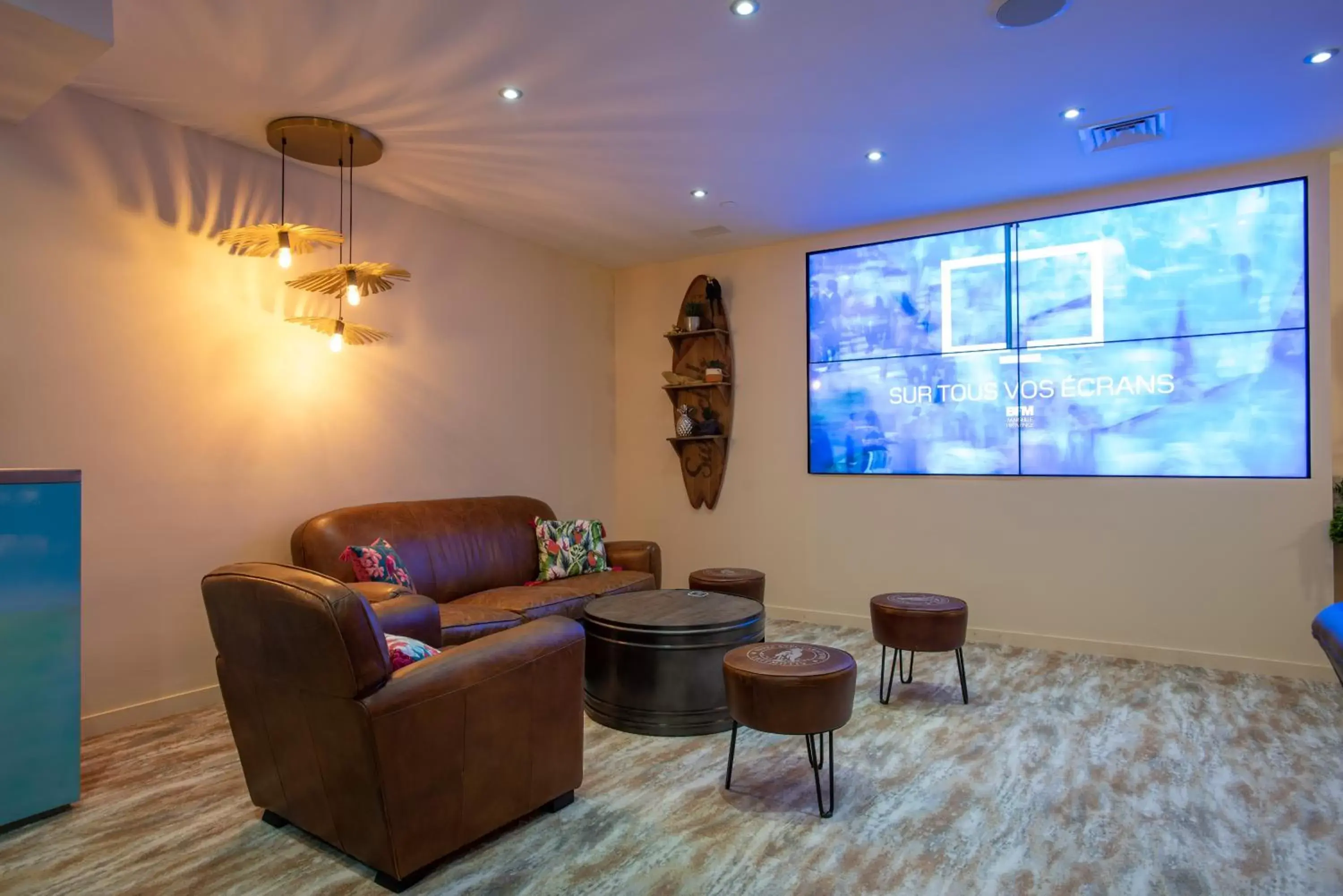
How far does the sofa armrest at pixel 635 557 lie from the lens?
5211 millimetres

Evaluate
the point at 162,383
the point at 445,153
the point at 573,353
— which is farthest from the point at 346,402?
the point at 573,353

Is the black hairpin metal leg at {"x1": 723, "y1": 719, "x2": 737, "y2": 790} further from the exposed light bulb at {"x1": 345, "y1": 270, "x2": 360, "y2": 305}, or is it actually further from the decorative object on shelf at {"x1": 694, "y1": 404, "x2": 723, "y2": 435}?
the decorative object on shelf at {"x1": 694, "y1": 404, "x2": 723, "y2": 435}

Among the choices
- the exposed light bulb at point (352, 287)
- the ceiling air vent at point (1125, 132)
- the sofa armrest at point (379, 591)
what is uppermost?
the ceiling air vent at point (1125, 132)

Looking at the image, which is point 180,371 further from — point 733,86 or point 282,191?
point 733,86

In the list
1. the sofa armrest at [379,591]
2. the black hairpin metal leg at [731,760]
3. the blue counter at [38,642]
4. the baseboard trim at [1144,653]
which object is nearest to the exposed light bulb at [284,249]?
the blue counter at [38,642]

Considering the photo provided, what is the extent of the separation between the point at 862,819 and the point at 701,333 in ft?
13.6

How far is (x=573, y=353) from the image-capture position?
20.7 feet

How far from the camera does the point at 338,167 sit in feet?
14.3

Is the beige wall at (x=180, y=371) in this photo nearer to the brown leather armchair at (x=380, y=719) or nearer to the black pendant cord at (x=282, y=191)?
the black pendant cord at (x=282, y=191)

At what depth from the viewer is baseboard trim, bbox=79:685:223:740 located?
346 centimetres

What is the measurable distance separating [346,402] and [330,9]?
230 cm

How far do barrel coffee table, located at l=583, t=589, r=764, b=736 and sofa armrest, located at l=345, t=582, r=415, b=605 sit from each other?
897 mm

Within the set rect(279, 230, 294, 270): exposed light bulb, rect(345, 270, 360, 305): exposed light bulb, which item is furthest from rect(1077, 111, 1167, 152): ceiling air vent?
rect(279, 230, 294, 270): exposed light bulb

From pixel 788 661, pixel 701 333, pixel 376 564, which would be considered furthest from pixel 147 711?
pixel 701 333
